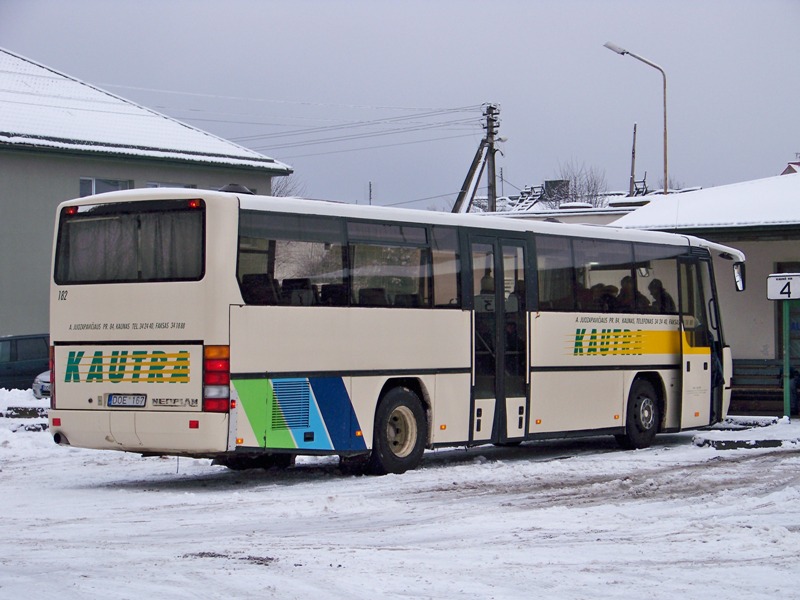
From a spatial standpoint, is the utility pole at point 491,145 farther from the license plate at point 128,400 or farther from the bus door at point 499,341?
the license plate at point 128,400

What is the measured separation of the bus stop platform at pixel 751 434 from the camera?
720 inches

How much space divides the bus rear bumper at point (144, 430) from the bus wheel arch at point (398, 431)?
7.66 ft

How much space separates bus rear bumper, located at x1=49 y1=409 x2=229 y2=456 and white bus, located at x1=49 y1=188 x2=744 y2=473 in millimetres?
18

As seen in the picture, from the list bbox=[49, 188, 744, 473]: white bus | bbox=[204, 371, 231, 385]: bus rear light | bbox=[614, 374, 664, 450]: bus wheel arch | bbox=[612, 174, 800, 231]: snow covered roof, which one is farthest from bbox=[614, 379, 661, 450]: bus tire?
bbox=[204, 371, 231, 385]: bus rear light

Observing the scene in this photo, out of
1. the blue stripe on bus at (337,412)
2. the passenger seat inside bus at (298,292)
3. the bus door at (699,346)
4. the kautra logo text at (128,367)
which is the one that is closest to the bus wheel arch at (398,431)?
the blue stripe on bus at (337,412)

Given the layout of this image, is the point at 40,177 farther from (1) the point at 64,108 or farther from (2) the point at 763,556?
(2) the point at 763,556

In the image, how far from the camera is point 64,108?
39656 millimetres

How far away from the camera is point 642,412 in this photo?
18781mm

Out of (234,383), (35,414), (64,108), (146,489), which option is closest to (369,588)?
(234,383)

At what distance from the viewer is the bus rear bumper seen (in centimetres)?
1276

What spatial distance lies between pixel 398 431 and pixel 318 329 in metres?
1.87

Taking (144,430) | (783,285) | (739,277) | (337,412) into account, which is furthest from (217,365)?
(783,285)

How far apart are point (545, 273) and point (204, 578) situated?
Result: 9878 mm

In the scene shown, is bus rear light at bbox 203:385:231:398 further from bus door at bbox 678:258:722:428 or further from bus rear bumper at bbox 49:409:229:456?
bus door at bbox 678:258:722:428
